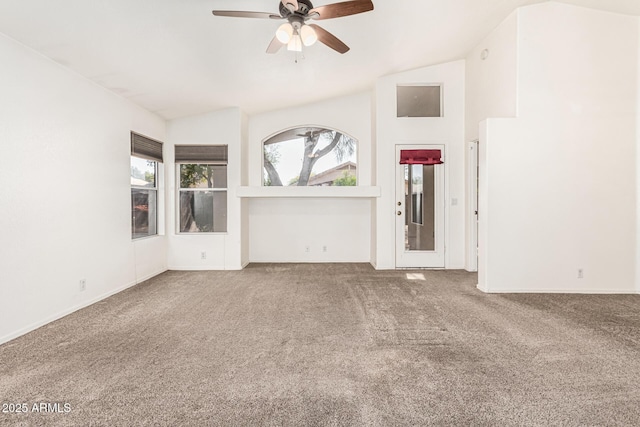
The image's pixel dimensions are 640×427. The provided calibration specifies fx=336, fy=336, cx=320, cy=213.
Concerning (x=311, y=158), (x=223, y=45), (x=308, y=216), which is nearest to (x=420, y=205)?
(x=308, y=216)

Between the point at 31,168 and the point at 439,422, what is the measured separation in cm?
393

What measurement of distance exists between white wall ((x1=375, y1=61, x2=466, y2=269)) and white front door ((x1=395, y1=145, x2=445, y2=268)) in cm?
10

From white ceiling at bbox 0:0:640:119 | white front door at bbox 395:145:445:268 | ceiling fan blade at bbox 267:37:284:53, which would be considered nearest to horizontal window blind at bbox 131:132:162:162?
white ceiling at bbox 0:0:640:119

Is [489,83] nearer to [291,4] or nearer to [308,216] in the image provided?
[291,4]

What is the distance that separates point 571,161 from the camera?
438cm

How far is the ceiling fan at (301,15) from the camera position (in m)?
2.74

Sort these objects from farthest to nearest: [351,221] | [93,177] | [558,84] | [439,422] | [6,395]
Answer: [351,221] → [558,84] → [93,177] → [6,395] → [439,422]

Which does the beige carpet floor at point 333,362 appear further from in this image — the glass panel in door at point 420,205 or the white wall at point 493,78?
the white wall at point 493,78

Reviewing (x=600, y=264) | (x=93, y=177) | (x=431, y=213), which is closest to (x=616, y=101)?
(x=600, y=264)

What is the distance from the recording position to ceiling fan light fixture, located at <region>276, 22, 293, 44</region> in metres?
2.95

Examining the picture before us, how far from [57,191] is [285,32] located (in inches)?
111

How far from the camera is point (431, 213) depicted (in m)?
6.04

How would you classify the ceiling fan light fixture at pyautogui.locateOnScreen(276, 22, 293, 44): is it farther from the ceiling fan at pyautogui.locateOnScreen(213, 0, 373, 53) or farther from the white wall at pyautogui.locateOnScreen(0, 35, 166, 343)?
the white wall at pyautogui.locateOnScreen(0, 35, 166, 343)

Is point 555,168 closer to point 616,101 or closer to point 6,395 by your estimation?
point 616,101
